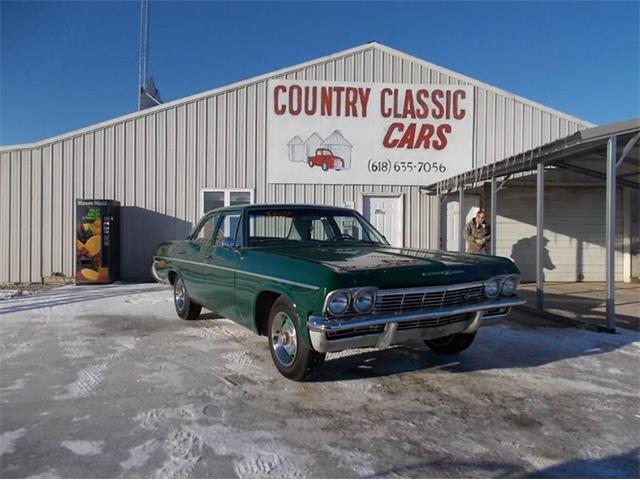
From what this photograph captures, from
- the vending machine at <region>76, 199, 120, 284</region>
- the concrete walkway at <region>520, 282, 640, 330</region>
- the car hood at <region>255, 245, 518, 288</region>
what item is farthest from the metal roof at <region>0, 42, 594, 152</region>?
the car hood at <region>255, 245, 518, 288</region>

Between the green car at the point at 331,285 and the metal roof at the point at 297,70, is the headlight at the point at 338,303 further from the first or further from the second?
the metal roof at the point at 297,70

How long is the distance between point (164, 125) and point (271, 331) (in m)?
9.09

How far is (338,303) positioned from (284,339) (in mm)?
898

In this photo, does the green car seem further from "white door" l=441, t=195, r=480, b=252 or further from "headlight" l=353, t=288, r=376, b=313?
"white door" l=441, t=195, r=480, b=252

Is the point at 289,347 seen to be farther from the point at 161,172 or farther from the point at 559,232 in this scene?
the point at 559,232

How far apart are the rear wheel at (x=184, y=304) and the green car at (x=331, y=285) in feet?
2.80

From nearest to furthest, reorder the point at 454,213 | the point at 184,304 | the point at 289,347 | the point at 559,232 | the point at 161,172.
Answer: the point at 289,347, the point at 184,304, the point at 161,172, the point at 454,213, the point at 559,232

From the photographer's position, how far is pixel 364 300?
385 centimetres

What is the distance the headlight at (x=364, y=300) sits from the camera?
381cm

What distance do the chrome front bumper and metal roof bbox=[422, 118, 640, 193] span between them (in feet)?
11.0

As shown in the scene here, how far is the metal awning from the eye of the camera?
645 centimetres

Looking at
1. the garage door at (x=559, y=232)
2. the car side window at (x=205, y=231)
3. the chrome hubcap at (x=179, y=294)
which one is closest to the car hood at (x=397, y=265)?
the car side window at (x=205, y=231)

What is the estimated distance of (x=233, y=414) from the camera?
144 inches

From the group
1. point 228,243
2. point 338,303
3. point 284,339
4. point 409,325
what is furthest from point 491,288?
point 228,243
